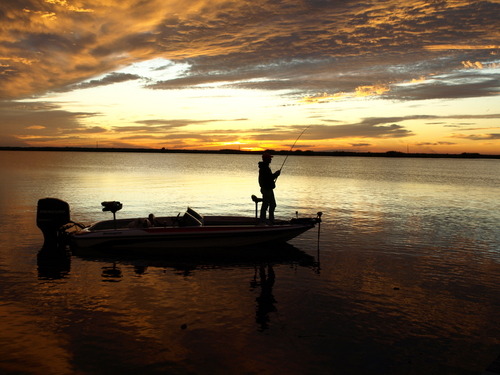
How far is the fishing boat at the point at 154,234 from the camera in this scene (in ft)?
50.9

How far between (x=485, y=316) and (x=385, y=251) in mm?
6577

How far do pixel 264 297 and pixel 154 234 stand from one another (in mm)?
6098

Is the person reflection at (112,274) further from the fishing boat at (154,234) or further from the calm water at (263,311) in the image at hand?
the fishing boat at (154,234)

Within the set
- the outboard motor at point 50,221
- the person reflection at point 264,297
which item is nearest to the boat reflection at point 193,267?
the person reflection at point 264,297

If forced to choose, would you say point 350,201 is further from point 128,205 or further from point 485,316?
point 485,316

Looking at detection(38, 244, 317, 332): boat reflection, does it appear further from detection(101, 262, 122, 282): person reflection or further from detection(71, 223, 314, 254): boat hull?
detection(71, 223, 314, 254): boat hull

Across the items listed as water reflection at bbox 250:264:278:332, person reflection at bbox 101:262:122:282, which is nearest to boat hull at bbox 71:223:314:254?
person reflection at bbox 101:262:122:282

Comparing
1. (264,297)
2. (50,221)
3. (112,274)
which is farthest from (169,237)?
(264,297)

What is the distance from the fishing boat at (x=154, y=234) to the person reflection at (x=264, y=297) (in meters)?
2.10

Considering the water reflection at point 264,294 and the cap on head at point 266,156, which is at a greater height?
the cap on head at point 266,156

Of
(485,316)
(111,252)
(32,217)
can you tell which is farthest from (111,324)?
(32,217)

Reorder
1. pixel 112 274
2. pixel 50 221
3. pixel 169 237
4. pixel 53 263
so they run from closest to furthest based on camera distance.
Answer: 1. pixel 112 274
2. pixel 53 263
3. pixel 169 237
4. pixel 50 221

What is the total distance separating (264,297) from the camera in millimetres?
10867

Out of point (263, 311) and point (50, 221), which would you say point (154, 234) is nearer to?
point (50, 221)
